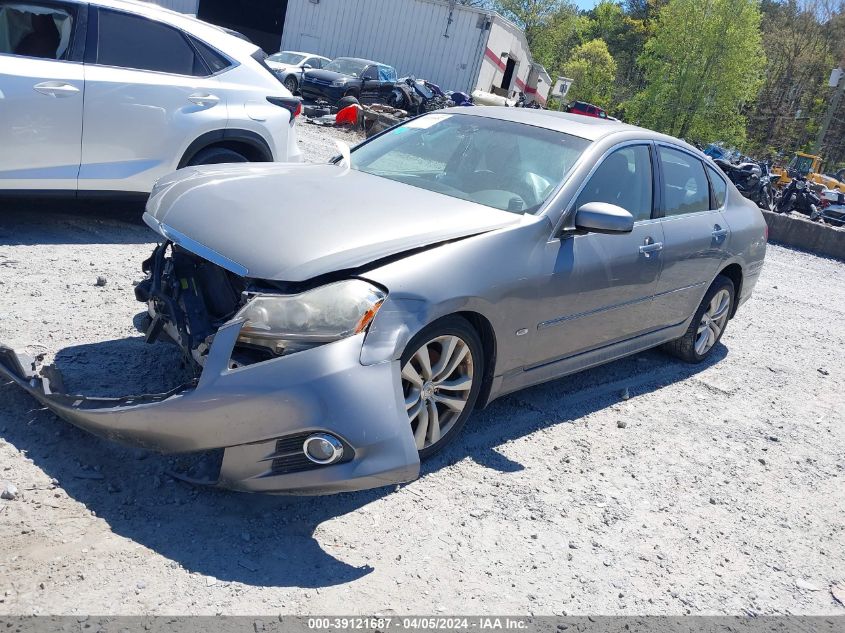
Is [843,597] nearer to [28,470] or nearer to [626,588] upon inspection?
[626,588]

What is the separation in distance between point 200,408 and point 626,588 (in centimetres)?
180

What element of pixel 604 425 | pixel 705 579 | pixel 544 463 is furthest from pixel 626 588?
pixel 604 425

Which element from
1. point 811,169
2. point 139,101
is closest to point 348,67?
point 139,101

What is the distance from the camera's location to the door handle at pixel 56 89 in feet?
17.5

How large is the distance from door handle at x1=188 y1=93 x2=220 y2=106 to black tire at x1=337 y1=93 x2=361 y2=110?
591 inches

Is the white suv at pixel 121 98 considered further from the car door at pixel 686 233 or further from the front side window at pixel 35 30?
the car door at pixel 686 233

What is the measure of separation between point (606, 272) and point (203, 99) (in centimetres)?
355

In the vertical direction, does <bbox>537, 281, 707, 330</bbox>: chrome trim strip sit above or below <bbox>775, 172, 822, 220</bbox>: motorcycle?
above

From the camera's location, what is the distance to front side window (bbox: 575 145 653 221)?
14.1 feet

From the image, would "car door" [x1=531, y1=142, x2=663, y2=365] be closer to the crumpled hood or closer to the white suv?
A: the crumpled hood

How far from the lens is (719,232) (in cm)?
551

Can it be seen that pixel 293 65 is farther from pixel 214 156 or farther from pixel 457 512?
pixel 457 512

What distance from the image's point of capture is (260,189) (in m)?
3.68

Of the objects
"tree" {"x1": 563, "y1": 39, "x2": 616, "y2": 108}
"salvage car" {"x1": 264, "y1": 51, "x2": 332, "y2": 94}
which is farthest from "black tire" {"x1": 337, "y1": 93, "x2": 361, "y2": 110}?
"tree" {"x1": 563, "y1": 39, "x2": 616, "y2": 108}
